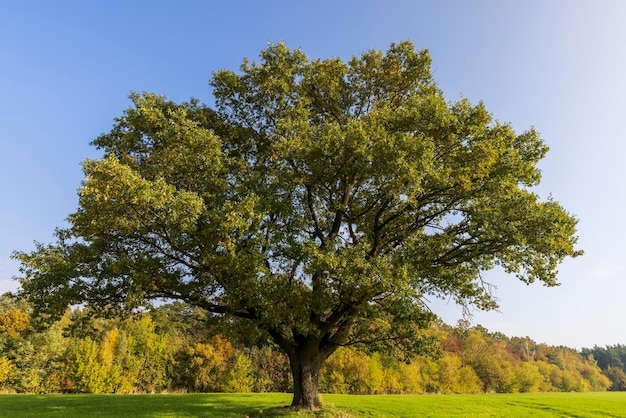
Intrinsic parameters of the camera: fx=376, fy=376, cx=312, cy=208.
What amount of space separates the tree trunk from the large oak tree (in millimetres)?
59

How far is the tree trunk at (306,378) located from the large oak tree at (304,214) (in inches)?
2.3

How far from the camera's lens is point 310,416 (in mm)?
16000

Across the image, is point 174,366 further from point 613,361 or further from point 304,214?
point 613,361

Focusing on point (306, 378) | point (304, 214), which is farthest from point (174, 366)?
point (304, 214)

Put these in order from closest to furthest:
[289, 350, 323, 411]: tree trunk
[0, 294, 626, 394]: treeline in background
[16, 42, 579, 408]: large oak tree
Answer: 1. [16, 42, 579, 408]: large oak tree
2. [289, 350, 323, 411]: tree trunk
3. [0, 294, 626, 394]: treeline in background

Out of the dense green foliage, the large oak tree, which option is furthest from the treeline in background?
the dense green foliage

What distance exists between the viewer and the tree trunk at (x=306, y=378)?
56.7 feet

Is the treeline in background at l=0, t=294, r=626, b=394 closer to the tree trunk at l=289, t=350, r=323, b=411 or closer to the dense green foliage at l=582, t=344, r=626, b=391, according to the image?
the tree trunk at l=289, t=350, r=323, b=411

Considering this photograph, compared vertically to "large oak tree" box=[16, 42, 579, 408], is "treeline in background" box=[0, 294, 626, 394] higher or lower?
lower

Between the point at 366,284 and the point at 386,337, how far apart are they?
22.1ft

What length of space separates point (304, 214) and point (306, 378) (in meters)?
7.68

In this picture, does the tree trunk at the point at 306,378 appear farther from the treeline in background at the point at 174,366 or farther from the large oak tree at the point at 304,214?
the treeline in background at the point at 174,366

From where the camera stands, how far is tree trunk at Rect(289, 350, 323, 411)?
17.3m

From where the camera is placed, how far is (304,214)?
59.8 ft
